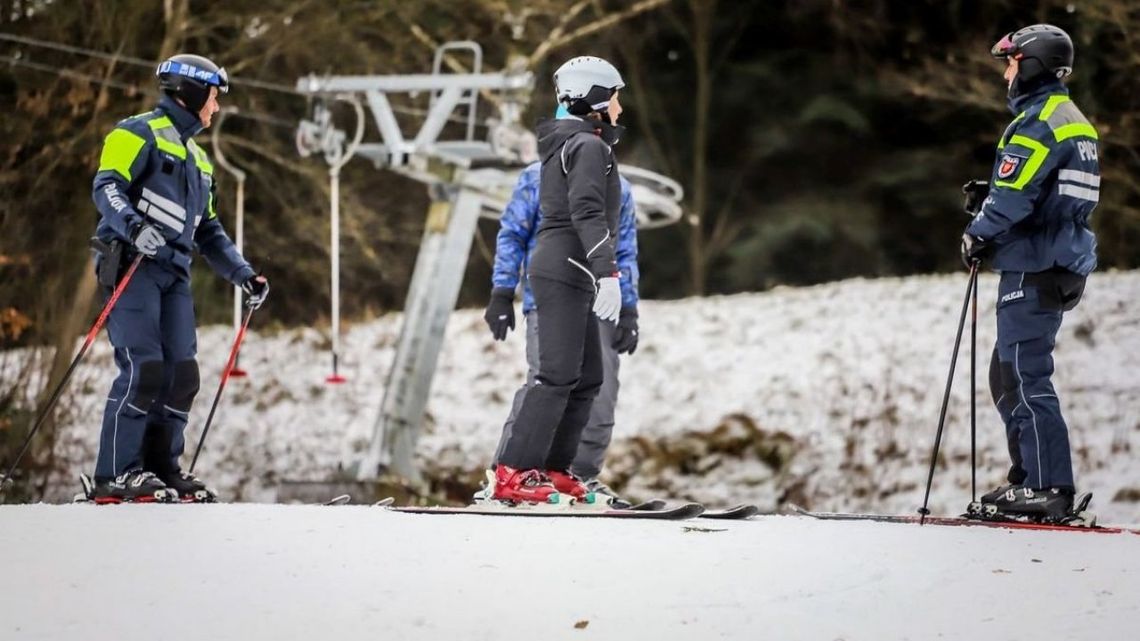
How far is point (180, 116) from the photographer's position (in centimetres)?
748

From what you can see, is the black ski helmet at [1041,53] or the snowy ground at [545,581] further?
the black ski helmet at [1041,53]

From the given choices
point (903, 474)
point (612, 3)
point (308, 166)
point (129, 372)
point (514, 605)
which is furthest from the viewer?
point (612, 3)

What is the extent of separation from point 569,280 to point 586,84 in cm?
89

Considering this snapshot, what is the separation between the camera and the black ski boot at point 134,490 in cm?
716

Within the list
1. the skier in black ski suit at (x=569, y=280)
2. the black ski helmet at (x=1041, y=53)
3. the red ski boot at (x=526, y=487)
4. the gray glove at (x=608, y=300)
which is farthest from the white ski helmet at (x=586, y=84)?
the black ski helmet at (x=1041, y=53)

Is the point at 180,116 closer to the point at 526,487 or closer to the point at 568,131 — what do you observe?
the point at 568,131

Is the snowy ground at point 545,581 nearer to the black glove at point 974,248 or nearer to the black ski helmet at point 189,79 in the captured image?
the black glove at point 974,248

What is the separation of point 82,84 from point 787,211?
13.5 m

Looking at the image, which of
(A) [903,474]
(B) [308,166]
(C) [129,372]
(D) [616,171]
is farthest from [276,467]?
(D) [616,171]

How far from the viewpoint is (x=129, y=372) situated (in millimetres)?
7266

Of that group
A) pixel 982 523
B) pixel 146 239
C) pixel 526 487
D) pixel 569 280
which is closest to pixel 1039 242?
pixel 982 523

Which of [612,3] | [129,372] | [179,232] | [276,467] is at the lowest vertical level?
[276,467]

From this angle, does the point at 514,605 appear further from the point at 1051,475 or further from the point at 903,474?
the point at 903,474

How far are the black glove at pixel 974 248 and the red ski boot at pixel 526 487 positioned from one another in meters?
2.13
